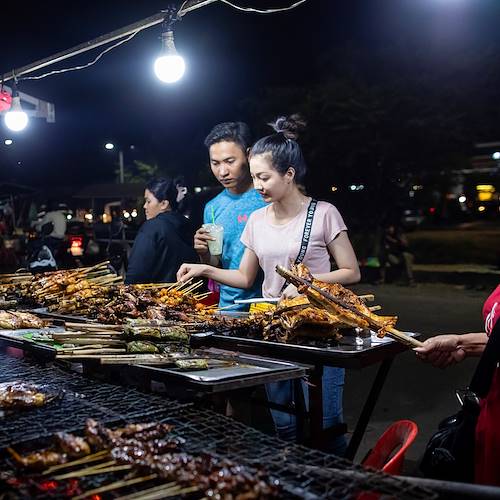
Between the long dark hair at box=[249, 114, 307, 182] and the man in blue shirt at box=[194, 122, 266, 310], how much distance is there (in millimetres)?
682

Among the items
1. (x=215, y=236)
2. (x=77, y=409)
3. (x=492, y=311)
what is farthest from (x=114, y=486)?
(x=215, y=236)

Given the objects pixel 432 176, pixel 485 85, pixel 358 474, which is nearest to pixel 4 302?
pixel 358 474

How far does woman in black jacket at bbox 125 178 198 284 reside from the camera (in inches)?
241

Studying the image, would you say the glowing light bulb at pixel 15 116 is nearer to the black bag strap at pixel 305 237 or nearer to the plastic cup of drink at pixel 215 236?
the plastic cup of drink at pixel 215 236

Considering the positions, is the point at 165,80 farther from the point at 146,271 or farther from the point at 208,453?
the point at 208,453

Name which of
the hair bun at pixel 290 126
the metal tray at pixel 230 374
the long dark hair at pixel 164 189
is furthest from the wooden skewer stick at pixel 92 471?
the long dark hair at pixel 164 189

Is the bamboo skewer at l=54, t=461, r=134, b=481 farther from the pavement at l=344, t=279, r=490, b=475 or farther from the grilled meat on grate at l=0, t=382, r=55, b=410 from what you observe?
the pavement at l=344, t=279, r=490, b=475

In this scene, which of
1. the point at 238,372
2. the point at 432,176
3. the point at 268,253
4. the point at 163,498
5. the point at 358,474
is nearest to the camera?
the point at 358,474

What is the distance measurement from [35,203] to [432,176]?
17.0m

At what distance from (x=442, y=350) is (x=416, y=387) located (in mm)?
4666

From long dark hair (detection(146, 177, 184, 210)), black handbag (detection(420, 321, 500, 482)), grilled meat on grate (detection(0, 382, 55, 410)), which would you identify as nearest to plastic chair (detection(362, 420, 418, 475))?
black handbag (detection(420, 321, 500, 482))

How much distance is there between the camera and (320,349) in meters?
3.33

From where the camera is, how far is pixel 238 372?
2.95m

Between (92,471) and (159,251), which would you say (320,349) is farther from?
(159,251)
